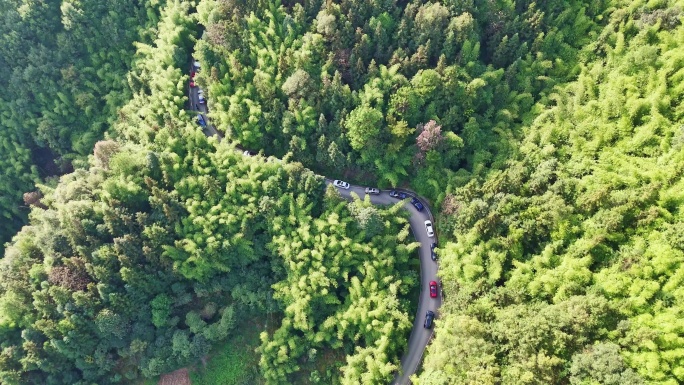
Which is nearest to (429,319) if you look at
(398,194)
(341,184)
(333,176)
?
(398,194)

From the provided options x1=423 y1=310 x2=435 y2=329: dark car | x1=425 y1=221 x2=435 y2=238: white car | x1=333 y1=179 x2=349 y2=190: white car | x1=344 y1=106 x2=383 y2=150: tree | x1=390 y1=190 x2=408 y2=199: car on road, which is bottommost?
x1=423 y1=310 x2=435 y2=329: dark car

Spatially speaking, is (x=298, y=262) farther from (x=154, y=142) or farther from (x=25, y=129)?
(x=25, y=129)

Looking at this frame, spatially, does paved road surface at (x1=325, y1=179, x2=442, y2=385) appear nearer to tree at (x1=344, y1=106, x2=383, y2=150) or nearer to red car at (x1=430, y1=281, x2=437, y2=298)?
red car at (x1=430, y1=281, x2=437, y2=298)

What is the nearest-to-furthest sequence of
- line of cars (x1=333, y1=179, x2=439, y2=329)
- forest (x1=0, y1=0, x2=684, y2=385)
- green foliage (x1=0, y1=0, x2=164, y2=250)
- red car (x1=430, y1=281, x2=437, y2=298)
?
forest (x1=0, y1=0, x2=684, y2=385)
line of cars (x1=333, y1=179, x2=439, y2=329)
red car (x1=430, y1=281, x2=437, y2=298)
green foliage (x1=0, y1=0, x2=164, y2=250)

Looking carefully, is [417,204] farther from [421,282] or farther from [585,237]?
[585,237]

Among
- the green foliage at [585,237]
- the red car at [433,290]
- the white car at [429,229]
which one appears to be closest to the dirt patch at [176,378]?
the green foliage at [585,237]

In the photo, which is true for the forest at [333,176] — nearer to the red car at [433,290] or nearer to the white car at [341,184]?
the white car at [341,184]

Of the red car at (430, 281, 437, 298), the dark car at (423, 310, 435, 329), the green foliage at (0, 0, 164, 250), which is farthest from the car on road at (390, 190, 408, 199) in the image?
the green foliage at (0, 0, 164, 250)
